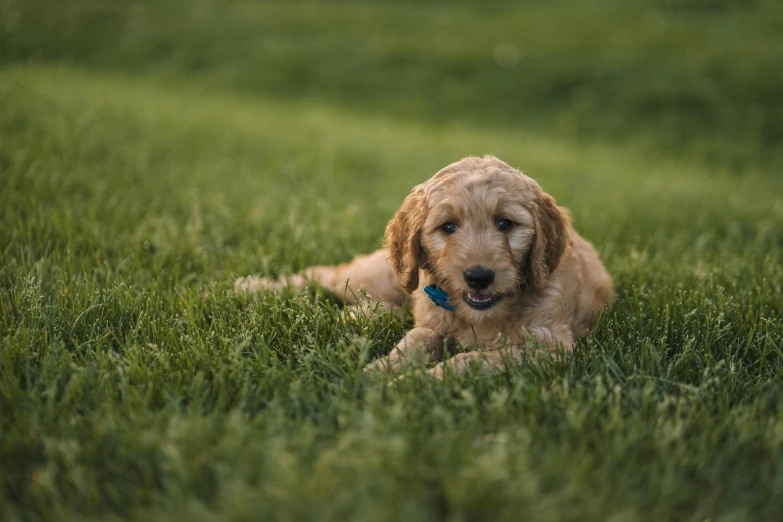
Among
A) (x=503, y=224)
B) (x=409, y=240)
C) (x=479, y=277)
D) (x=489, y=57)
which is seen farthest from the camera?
(x=489, y=57)

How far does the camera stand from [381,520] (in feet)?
5.95

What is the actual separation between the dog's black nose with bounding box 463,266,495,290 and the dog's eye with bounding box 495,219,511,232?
1.16ft

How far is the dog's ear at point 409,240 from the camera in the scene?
3.39 metres

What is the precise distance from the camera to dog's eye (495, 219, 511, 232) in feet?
10.6

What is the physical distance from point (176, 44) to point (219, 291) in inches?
535

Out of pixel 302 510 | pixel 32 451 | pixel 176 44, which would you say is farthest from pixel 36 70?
pixel 302 510

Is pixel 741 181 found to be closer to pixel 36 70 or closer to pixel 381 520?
pixel 381 520

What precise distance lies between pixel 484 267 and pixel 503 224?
38cm

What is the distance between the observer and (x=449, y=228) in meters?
3.27

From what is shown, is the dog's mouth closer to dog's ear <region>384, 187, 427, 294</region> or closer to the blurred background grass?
dog's ear <region>384, 187, 427, 294</region>

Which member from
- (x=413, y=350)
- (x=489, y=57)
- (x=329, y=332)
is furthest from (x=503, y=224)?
(x=489, y=57)

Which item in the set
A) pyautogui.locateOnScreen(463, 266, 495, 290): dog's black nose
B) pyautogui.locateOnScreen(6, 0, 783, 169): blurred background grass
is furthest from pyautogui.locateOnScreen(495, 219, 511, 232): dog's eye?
pyautogui.locateOnScreen(6, 0, 783, 169): blurred background grass

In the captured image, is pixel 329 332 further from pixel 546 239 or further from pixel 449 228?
pixel 546 239

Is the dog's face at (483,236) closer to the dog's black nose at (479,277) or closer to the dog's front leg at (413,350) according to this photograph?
the dog's black nose at (479,277)
